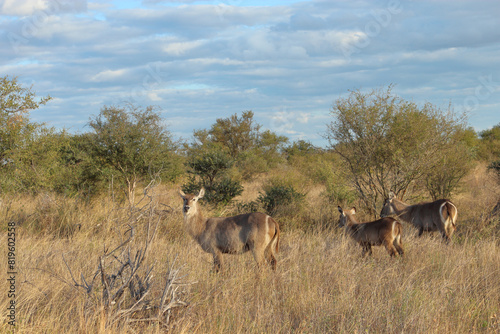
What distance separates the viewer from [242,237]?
670cm

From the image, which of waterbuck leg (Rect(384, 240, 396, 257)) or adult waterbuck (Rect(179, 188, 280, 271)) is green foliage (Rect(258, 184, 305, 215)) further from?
adult waterbuck (Rect(179, 188, 280, 271))

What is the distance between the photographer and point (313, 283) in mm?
5512

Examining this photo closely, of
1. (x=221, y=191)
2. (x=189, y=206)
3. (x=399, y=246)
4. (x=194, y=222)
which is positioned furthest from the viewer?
(x=221, y=191)

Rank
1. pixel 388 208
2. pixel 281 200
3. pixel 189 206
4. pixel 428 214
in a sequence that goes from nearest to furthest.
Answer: pixel 189 206 → pixel 428 214 → pixel 388 208 → pixel 281 200

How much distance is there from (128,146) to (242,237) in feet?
22.6

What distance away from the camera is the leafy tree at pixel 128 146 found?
12398 mm

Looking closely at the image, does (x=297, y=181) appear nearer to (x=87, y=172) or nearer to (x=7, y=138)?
(x=87, y=172)

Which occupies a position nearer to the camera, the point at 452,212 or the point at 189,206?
the point at 189,206

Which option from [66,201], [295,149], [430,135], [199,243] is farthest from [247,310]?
[295,149]

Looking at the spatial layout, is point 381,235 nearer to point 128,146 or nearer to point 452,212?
point 452,212

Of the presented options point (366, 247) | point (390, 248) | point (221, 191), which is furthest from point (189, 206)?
point (221, 191)

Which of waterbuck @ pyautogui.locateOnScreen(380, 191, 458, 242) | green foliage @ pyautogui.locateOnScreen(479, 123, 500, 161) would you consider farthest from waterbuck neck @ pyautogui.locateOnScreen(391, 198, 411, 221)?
green foliage @ pyautogui.locateOnScreen(479, 123, 500, 161)

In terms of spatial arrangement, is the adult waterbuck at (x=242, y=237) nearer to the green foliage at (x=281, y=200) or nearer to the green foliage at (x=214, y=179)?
the green foliage at (x=281, y=200)

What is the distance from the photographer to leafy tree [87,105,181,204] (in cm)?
1240
